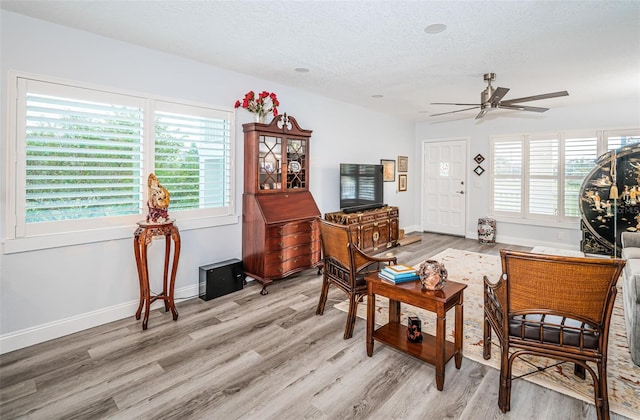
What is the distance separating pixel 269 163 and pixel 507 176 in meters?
4.94

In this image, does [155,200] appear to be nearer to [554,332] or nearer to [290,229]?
[290,229]

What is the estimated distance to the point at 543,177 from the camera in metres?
5.99

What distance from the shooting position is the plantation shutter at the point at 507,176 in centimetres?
628

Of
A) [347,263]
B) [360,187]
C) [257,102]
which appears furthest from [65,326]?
[360,187]

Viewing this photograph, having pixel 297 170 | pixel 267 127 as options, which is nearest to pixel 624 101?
pixel 297 170

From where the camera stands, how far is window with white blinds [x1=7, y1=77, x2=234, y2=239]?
261 centimetres

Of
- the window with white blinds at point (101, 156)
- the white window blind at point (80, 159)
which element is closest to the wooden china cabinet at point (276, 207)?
the window with white blinds at point (101, 156)

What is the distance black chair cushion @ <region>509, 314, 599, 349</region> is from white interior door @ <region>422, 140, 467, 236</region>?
548 cm

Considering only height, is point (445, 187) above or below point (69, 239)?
above

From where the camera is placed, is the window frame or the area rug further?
the window frame

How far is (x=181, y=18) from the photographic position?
2570 millimetres

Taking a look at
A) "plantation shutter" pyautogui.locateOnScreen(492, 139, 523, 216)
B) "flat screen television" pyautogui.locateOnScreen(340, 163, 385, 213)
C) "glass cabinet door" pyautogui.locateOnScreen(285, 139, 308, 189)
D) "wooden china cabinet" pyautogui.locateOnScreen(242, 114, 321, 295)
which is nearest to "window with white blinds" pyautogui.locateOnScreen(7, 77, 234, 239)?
"wooden china cabinet" pyautogui.locateOnScreen(242, 114, 321, 295)

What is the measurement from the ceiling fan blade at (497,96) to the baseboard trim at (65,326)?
4.33 metres

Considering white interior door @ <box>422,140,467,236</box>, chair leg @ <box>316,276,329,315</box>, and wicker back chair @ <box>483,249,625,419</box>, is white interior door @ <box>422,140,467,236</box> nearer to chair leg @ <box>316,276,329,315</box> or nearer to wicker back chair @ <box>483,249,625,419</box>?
chair leg @ <box>316,276,329,315</box>
